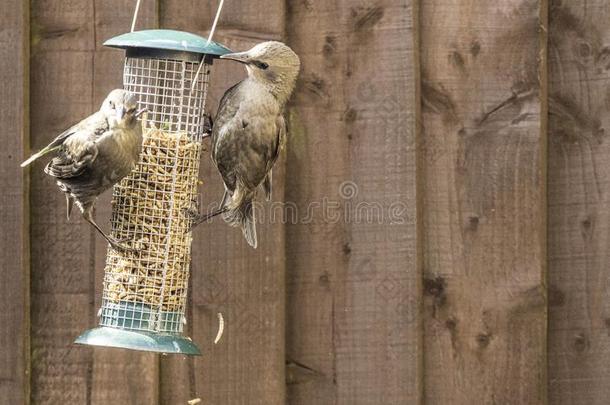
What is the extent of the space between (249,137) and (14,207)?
29.8 inches

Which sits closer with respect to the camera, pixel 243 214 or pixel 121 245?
pixel 121 245

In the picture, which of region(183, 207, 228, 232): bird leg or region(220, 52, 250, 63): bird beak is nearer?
region(220, 52, 250, 63): bird beak

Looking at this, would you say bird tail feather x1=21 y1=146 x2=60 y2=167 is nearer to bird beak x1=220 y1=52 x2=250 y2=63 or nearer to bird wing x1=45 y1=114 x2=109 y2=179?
bird wing x1=45 y1=114 x2=109 y2=179

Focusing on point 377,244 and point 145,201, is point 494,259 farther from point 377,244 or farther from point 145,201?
point 145,201

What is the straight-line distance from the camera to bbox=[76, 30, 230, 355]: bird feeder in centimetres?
388

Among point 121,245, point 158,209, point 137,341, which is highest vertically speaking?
point 158,209

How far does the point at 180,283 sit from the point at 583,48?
146 centimetres

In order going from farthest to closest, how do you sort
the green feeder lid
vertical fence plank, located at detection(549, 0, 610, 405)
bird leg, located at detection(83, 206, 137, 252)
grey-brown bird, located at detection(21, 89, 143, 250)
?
vertical fence plank, located at detection(549, 0, 610, 405)
bird leg, located at detection(83, 206, 137, 252)
grey-brown bird, located at detection(21, 89, 143, 250)
the green feeder lid

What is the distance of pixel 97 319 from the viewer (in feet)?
13.3

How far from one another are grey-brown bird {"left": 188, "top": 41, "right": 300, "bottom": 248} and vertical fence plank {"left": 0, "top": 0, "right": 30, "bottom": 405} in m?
0.55

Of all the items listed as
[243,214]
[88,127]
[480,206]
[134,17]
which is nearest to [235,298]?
[243,214]

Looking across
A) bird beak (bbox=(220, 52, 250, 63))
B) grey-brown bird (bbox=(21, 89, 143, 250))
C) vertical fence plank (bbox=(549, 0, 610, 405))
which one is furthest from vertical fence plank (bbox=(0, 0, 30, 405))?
vertical fence plank (bbox=(549, 0, 610, 405))

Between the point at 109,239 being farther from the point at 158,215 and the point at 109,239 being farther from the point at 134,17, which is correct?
the point at 134,17

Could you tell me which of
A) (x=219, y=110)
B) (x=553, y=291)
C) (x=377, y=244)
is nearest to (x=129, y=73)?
(x=219, y=110)
